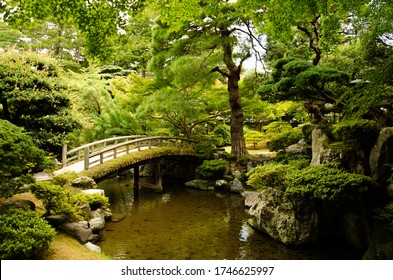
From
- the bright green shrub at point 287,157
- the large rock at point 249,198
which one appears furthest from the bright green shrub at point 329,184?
the bright green shrub at point 287,157

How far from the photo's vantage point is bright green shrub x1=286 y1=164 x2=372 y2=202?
7047mm

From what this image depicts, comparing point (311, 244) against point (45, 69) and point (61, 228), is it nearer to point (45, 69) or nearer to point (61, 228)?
point (61, 228)

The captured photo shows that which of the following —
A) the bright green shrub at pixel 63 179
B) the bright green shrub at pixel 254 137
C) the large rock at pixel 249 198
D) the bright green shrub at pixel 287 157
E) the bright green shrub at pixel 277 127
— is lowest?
the large rock at pixel 249 198

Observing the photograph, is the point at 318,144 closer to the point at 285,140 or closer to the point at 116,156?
the point at 285,140

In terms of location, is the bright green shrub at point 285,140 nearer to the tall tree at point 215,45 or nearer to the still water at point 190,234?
the tall tree at point 215,45

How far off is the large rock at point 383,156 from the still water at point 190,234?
199cm

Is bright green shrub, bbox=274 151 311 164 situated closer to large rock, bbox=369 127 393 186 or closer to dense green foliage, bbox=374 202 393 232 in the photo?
large rock, bbox=369 127 393 186

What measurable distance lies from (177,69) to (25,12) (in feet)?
32.7

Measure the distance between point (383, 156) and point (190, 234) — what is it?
5541mm

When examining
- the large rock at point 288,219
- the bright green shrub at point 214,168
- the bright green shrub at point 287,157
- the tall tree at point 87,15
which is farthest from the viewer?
the bright green shrub at point 214,168

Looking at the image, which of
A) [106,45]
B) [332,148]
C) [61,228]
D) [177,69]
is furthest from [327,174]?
[177,69]

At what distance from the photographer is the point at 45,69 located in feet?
35.0

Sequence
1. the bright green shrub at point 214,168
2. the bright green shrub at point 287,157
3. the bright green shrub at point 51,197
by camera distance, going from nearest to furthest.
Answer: the bright green shrub at point 51,197
the bright green shrub at point 287,157
the bright green shrub at point 214,168

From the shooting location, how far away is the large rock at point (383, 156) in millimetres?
7531
